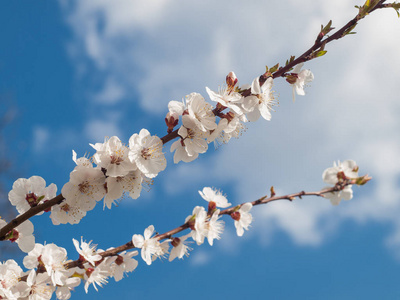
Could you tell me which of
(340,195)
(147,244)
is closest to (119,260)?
(147,244)

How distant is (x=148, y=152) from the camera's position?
1.89 metres

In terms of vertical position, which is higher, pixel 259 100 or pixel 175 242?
pixel 259 100

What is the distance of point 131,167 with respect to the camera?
1.88 m

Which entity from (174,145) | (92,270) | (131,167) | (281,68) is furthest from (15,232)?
(281,68)

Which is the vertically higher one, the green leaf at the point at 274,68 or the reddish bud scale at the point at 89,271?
the green leaf at the point at 274,68

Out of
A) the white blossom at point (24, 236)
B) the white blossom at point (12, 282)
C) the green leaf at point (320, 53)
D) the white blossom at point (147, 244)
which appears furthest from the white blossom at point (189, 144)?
the white blossom at point (12, 282)

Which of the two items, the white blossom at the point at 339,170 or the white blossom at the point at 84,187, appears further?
the white blossom at the point at 84,187

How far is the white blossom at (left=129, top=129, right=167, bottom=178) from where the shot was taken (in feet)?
6.18

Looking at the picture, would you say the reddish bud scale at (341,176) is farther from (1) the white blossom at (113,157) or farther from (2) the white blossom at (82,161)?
(2) the white blossom at (82,161)

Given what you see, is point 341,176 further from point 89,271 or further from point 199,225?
point 89,271

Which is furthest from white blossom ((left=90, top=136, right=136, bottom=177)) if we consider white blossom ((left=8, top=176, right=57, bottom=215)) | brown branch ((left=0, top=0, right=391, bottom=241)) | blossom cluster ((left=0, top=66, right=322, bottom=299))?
white blossom ((left=8, top=176, right=57, bottom=215))

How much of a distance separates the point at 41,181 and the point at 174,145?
72cm

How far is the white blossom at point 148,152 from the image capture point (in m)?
1.88

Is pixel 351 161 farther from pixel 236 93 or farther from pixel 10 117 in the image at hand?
pixel 10 117
